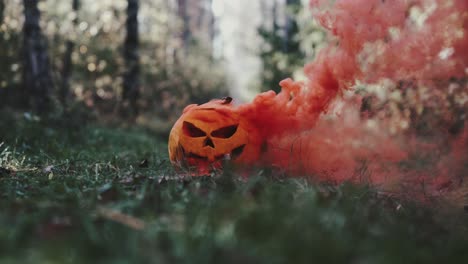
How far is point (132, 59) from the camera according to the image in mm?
10070

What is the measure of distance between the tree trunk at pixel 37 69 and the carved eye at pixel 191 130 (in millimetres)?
4194

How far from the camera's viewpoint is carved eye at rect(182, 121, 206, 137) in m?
3.19

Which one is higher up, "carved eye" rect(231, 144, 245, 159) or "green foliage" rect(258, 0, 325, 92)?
"green foliage" rect(258, 0, 325, 92)

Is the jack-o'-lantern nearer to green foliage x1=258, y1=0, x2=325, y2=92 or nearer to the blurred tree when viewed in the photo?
green foliage x1=258, y1=0, x2=325, y2=92

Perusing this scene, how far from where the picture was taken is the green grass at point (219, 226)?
1.15 metres

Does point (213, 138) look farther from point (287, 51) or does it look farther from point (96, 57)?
point (96, 57)

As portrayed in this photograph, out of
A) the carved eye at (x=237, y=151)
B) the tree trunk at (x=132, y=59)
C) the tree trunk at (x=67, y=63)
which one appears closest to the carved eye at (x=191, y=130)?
the carved eye at (x=237, y=151)

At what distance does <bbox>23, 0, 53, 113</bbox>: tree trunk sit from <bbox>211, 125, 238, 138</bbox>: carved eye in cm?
433

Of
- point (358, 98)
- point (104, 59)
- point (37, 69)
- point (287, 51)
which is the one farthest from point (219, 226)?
point (104, 59)

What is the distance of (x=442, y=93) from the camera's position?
12.2 ft

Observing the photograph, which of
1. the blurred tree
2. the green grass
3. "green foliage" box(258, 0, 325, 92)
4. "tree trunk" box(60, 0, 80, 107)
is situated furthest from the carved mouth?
"tree trunk" box(60, 0, 80, 107)

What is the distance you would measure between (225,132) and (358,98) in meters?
0.94

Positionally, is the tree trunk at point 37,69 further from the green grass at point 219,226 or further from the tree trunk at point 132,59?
the green grass at point 219,226

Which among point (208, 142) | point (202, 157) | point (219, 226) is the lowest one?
point (202, 157)
